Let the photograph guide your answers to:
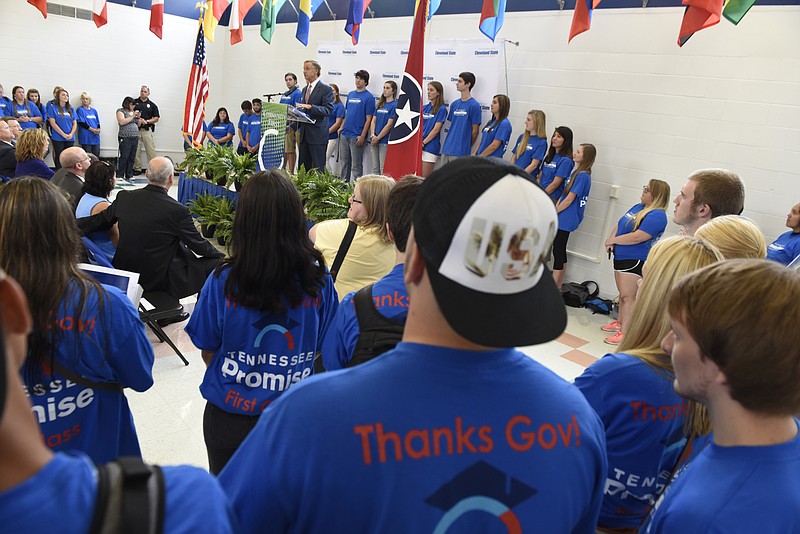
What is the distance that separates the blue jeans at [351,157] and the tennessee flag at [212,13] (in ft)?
8.36

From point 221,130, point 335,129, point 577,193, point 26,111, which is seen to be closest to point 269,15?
point 335,129

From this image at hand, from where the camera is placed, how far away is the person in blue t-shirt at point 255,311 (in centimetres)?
178

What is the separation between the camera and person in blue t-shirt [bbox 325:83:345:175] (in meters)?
9.01

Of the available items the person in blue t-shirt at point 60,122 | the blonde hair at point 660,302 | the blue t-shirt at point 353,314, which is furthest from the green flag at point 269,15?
the blonde hair at point 660,302

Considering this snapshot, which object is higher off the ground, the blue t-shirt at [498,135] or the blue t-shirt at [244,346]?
the blue t-shirt at [498,135]

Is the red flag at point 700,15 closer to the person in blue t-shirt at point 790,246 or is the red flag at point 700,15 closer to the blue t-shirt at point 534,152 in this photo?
the person in blue t-shirt at point 790,246

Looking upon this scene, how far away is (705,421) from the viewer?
135cm

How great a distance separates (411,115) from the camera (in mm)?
5055

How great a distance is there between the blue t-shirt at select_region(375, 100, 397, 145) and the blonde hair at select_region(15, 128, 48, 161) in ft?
15.4

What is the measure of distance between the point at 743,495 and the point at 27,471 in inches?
39.4

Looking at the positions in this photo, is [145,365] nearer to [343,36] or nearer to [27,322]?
[27,322]

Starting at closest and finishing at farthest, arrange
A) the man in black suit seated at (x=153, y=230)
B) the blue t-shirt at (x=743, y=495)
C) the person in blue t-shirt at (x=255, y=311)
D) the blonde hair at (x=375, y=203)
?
the blue t-shirt at (x=743, y=495) → the person in blue t-shirt at (x=255, y=311) → the blonde hair at (x=375, y=203) → the man in black suit seated at (x=153, y=230)

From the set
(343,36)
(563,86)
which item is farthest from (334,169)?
(563,86)

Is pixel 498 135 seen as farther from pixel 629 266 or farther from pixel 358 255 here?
pixel 358 255
